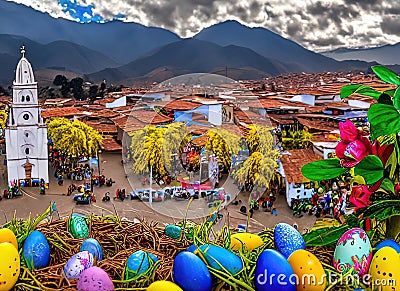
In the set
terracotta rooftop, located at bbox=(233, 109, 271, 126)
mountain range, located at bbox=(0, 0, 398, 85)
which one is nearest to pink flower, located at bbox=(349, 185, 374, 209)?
terracotta rooftop, located at bbox=(233, 109, 271, 126)

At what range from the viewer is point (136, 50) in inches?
637

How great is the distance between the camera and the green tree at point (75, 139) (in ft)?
17.7

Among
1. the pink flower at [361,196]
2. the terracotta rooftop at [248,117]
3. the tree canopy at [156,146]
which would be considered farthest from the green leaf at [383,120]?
the terracotta rooftop at [248,117]

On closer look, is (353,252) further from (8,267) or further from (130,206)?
(130,206)

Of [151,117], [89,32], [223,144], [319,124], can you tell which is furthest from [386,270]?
[89,32]

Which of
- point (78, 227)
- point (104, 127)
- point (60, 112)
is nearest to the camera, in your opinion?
point (78, 227)

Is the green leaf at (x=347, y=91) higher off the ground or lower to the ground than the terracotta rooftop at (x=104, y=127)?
higher

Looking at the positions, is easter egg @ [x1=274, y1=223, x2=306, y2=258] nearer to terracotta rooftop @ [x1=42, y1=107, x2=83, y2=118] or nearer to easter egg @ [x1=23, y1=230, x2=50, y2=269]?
easter egg @ [x1=23, y1=230, x2=50, y2=269]

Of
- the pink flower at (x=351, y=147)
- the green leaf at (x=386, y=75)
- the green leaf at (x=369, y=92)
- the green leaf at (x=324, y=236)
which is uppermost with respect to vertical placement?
the green leaf at (x=386, y=75)

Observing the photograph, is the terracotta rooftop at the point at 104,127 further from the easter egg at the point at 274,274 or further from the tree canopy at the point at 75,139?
the easter egg at the point at 274,274

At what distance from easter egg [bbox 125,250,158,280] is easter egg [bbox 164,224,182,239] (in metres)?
0.15

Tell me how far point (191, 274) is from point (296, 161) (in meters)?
3.98

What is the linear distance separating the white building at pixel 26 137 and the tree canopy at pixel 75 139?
25.7 inches

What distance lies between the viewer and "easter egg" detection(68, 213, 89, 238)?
79 centimetres
